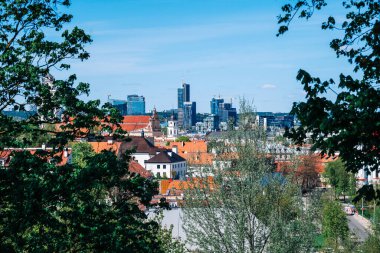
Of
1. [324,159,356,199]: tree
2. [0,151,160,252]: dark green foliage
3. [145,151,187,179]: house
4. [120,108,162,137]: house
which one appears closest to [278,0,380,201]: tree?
[0,151,160,252]: dark green foliage

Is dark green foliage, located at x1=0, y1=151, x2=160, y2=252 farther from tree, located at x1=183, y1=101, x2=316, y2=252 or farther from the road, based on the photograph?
the road

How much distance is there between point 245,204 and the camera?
16766 mm

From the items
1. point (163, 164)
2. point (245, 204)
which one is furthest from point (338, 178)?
point (245, 204)

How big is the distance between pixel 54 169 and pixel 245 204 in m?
7.27

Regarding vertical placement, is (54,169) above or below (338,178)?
above

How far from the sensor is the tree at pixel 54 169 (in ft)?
33.4

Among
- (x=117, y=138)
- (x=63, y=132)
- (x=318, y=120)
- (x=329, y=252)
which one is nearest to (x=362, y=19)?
(x=318, y=120)

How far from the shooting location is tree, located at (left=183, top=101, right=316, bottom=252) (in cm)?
1662

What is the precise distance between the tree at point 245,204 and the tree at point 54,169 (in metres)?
5.43

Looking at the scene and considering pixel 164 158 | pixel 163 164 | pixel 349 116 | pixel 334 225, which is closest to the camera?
pixel 349 116

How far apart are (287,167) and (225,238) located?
8.91 ft

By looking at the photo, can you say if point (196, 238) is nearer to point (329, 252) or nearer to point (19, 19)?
point (19, 19)

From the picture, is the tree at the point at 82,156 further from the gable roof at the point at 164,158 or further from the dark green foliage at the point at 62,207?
the gable roof at the point at 164,158

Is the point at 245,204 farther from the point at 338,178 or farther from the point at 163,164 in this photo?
the point at 163,164
